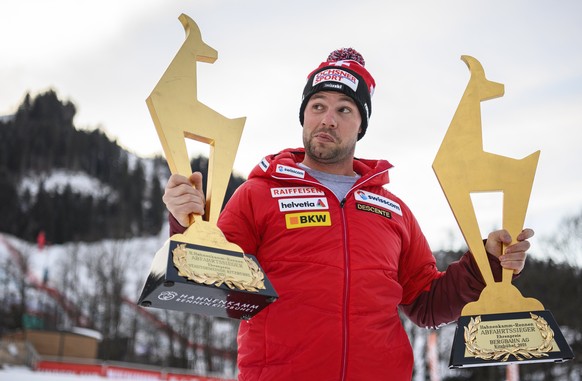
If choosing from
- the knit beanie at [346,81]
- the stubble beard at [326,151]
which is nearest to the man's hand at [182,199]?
the stubble beard at [326,151]

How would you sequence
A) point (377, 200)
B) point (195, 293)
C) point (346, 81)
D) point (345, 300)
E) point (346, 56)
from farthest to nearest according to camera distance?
point (346, 56) < point (346, 81) < point (377, 200) < point (345, 300) < point (195, 293)

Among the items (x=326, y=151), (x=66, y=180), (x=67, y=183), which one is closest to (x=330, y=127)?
(x=326, y=151)

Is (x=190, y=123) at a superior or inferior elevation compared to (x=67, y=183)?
inferior

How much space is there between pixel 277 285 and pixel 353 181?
68cm

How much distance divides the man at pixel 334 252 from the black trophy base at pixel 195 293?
0.59 ft

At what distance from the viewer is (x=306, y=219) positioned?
2.45 m

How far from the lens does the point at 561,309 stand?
81.9 ft

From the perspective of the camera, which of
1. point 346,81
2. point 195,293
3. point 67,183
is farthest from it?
point 67,183

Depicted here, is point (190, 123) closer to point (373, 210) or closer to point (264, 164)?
point (264, 164)

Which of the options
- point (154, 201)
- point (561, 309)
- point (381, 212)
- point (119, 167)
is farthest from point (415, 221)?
point (119, 167)

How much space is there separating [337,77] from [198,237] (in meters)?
1.12

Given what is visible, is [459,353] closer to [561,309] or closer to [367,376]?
[367,376]

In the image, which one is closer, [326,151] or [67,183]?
[326,151]

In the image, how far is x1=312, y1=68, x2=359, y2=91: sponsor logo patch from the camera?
2.79 m
